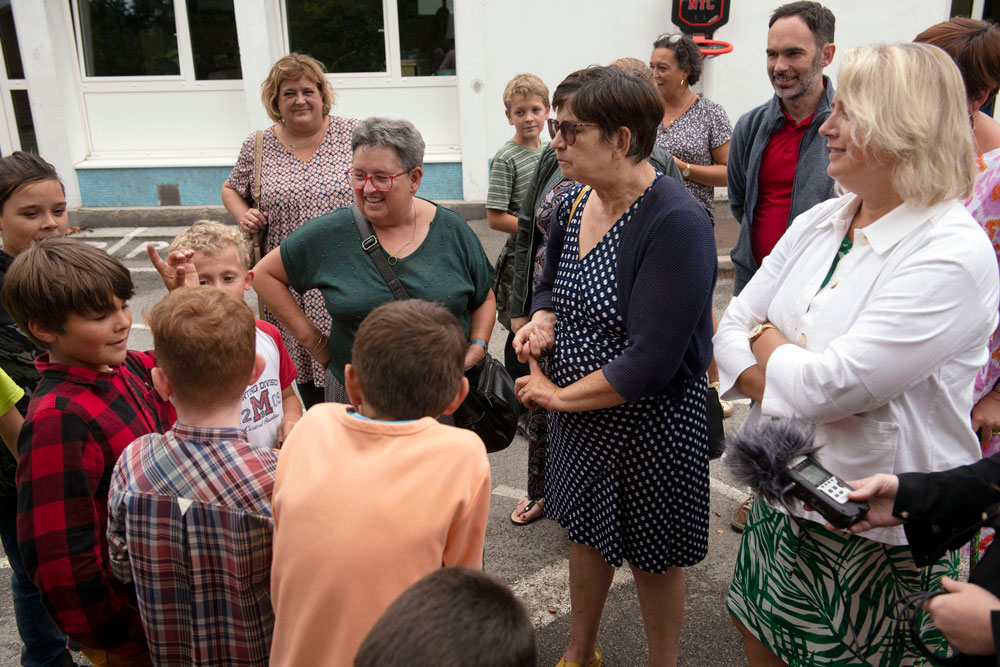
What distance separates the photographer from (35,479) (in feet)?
5.49

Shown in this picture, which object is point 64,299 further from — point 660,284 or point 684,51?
point 684,51

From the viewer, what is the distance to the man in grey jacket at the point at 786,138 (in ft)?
11.0

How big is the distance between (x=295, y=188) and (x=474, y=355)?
1.58 meters

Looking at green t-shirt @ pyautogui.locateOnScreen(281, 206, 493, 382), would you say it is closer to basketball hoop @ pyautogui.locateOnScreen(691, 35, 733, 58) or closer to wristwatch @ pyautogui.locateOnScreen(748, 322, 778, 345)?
wristwatch @ pyautogui.locateOnScreen(748, 322, 778, 345)

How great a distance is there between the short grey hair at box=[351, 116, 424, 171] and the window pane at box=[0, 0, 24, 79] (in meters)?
9.39

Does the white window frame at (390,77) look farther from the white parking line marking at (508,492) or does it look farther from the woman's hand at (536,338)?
the woman's hand at (536,338)

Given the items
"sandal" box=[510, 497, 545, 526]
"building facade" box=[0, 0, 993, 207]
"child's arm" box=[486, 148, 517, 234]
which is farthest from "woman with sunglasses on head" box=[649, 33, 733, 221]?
"building facade" box=[0, 0, 993, 207]

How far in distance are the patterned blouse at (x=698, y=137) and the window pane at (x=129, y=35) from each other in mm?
7871

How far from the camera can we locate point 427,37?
9664 mm

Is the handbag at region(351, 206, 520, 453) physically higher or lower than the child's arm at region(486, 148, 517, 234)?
lower

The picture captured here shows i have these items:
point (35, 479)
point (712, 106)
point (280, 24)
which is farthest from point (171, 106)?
point (35, 479)

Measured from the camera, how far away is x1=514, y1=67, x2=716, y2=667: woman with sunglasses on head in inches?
79.4

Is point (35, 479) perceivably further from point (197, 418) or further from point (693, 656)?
point (693, 656)

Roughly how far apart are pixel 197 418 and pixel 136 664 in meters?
0.71
